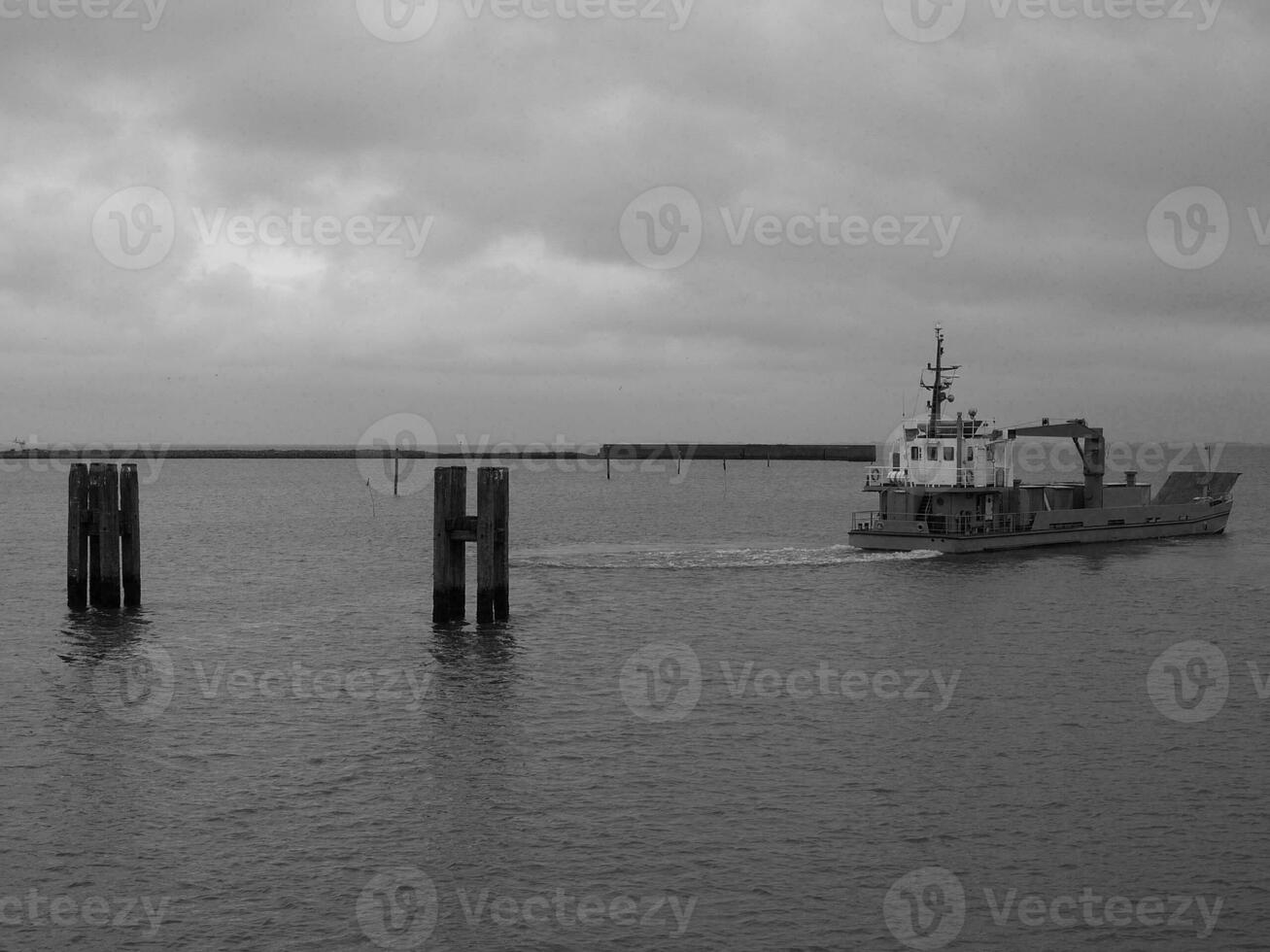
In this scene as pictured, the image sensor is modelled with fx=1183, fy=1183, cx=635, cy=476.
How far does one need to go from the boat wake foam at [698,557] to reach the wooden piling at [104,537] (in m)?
20.1

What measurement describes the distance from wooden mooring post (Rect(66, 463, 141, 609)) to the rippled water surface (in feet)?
4.88

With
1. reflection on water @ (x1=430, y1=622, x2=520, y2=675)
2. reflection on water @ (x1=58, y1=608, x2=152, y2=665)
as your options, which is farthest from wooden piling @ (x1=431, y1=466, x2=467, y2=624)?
reflection on water @ (x1=58, y1=608, x2=152, y2=665)

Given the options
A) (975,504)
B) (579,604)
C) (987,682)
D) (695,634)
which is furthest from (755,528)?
(987,682)

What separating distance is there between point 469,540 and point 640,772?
477 inches

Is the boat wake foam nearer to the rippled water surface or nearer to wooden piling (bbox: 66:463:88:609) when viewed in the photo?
the rippled water surface

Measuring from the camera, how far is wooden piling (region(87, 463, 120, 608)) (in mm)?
34375

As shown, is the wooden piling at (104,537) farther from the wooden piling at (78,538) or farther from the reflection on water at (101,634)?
the reflection on water at (101,634)

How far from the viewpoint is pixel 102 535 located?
3547 cm

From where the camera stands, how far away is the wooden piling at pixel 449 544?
32469mm

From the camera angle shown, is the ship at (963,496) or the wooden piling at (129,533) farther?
the ship at (963,496)

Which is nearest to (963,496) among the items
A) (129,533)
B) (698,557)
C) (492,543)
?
(698,557)

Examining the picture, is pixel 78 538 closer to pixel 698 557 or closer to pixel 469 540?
pixel 469 540

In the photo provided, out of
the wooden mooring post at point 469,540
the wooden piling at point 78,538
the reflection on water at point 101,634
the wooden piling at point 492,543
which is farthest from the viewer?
the wooden piling at point 78,538

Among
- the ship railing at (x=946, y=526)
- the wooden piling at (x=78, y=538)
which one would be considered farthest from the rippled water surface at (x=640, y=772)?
the ship railing at (x=946, y=526)
